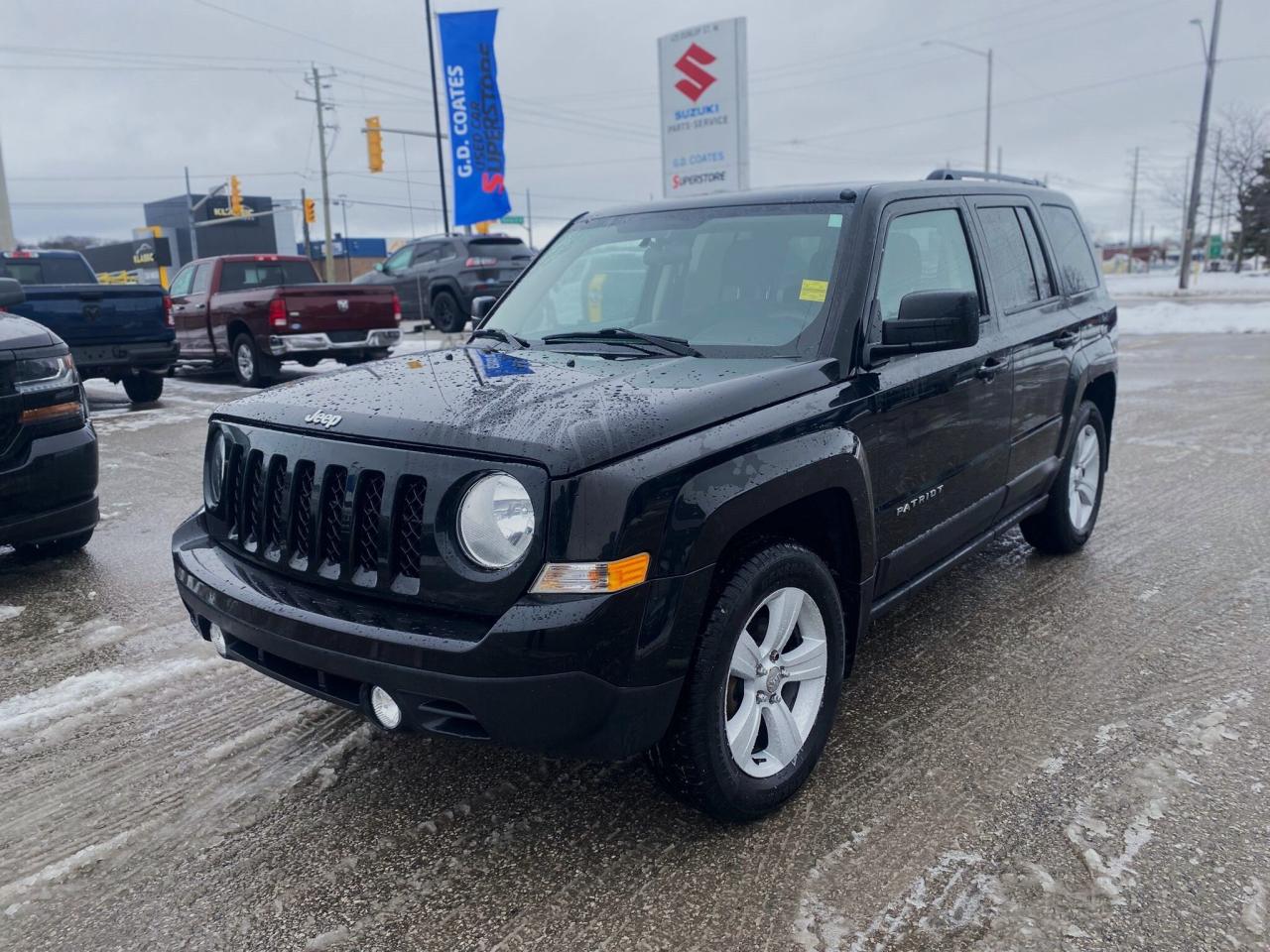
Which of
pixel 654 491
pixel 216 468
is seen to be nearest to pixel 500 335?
pixel 216 468

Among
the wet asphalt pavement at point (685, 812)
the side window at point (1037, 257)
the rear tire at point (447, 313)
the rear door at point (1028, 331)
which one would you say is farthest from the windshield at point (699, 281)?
the rear tire at point (447, 313)

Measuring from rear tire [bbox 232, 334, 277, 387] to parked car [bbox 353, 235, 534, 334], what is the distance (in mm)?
4433

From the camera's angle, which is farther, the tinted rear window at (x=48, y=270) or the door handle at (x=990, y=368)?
the tinted rear window at (x=48, y=270)

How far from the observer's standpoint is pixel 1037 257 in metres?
4.64

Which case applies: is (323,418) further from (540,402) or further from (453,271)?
(453,271)

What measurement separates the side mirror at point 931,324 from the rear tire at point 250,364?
35.6 ft

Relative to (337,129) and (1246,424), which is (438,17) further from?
(337,129)

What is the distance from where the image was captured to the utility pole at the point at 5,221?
58.1 ft

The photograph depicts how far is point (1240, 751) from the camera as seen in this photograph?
3109 millimetres

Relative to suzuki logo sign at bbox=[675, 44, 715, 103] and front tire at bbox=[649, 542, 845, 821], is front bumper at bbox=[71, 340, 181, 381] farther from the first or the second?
suzuki logo sign at bbox=[675, 44, 715, 103]

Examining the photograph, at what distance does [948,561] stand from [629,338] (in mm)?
1520

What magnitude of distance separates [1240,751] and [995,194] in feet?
8.15

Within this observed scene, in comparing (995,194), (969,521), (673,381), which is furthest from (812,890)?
(995,194)

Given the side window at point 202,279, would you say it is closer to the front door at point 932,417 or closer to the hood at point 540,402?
the hood at point 540,402
